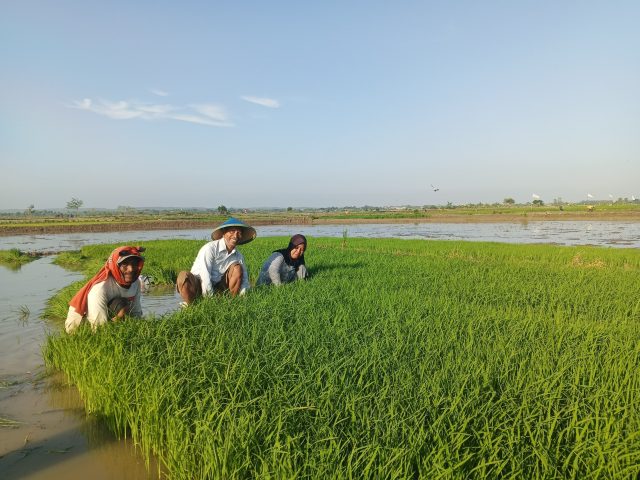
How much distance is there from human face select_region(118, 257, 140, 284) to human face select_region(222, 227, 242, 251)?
1393 mm

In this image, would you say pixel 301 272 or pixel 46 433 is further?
pixel 301 272

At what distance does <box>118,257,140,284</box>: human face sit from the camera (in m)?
3.36

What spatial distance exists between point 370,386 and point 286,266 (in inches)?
140

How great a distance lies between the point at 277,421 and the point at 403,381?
0.78 meters

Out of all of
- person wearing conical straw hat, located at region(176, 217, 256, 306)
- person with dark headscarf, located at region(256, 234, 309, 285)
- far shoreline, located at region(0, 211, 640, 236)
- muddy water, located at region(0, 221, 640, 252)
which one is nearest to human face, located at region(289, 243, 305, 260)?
person with dark headscarf, located at region(256, 234, 309, 285)

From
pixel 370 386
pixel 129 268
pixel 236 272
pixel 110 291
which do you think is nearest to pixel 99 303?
pixel 110 291

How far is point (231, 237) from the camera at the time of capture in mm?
4742

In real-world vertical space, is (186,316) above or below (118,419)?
above

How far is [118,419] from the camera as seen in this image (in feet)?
8.08

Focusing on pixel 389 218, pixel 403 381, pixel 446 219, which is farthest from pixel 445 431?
pixel 389 218

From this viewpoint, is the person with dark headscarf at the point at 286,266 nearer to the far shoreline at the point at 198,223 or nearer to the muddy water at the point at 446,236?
the muddy water at the point at 446,236

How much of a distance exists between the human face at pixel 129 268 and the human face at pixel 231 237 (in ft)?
4.57

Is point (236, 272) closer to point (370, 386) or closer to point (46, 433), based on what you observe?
point (46, 433)

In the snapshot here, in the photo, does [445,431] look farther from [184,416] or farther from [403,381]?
[184,416]
